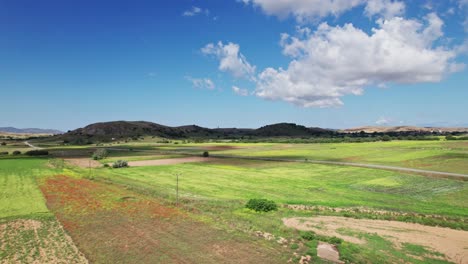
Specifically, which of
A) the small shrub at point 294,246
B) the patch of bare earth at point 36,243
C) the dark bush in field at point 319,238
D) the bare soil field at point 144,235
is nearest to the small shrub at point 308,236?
the dark bush in field at point 319,238

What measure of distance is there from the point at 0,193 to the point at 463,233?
5630 centimetres

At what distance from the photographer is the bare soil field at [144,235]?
23453 millimetres

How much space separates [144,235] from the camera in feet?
92.2

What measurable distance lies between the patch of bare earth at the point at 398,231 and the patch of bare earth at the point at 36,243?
19.2 m

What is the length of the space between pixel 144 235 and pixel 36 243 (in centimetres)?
827

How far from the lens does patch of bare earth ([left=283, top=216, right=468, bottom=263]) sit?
25156 millimetres

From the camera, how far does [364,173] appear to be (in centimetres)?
6319

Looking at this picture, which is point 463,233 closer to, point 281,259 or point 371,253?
point 371,253

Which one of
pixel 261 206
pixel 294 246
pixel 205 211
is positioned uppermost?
pixel 261 206

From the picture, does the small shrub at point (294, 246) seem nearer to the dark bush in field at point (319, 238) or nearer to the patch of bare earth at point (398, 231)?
the dark bush in field at point (319, 238)

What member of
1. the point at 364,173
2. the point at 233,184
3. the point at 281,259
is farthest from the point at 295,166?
the point at 281,259

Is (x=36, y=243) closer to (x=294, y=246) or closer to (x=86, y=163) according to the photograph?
(x=294, y=246)

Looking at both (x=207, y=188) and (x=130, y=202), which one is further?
(x=207, y=188)

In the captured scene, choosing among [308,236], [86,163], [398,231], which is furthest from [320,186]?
[86,163]
